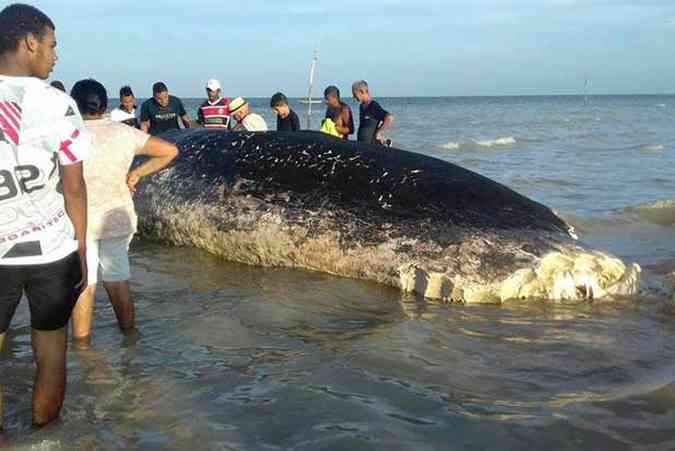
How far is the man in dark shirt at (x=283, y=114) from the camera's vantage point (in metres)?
10.2

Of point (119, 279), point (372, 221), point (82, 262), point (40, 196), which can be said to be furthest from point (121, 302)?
point (372, 221)

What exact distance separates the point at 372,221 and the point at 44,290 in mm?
3377

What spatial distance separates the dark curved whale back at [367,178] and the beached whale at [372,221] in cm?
1

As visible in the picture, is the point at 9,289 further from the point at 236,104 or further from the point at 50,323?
the point at 236,104

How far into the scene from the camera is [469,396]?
3.76 metres

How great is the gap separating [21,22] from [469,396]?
2831mm

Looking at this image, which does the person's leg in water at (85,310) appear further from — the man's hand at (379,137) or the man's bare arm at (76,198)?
the man's hand at (379,137)

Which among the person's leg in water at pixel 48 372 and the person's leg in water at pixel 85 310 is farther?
the person's leg in water at pixel 85 310

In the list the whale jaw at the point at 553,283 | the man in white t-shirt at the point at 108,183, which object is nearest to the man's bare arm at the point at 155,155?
the man in white t-shirt at the point at 108,183

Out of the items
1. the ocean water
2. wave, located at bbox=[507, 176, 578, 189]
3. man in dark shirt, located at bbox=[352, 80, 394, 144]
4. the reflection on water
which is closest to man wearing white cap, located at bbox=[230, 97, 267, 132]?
man in dark shirt, located at bbox=[352, 80, 394, 144]

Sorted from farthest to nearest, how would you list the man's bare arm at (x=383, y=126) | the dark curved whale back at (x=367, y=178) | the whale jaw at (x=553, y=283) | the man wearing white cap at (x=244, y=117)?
1. the man's bare arm at (x=383, y=126)
2. the man wearing white cap at (x=244, y=117)
3. the dark curved whale back at (x=367, y=178)
4. the whale jaw at (x=553, y=283)

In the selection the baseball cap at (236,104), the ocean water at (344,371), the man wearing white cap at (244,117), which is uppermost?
the baseball cap at (236,104)

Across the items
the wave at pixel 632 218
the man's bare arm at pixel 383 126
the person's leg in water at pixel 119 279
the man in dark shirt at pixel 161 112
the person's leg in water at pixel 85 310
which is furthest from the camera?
the man in dark shirt at pixel 161 112

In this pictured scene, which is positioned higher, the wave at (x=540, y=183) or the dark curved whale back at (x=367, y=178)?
the dark curved whale back at (x=367, y=178)
